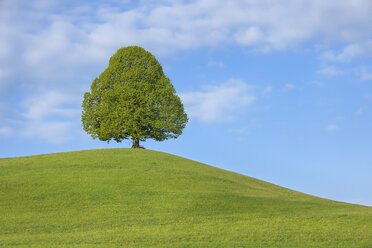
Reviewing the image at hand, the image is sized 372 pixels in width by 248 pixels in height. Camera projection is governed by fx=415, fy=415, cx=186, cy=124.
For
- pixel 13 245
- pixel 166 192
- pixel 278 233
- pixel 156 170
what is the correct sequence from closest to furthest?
pixel 13 245 → pixel 278 233 → pixel 166 192 → pixel 156 170

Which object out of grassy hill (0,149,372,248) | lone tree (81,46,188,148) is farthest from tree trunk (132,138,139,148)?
grassy hill (0,149,372,248)

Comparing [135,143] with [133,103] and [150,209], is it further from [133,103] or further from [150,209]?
[150,209]

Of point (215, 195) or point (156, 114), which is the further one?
point (156, 114)

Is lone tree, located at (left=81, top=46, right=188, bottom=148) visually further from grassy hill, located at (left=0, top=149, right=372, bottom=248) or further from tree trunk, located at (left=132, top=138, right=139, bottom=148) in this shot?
grassy hill, located at (left=0, top=149, right=372, bottom=248)

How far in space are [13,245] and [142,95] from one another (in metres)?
27.5

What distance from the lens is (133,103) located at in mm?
44344

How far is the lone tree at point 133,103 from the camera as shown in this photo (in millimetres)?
44250

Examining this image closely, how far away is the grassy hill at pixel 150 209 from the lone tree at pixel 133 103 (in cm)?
461

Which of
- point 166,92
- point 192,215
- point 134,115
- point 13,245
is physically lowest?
point 13,245

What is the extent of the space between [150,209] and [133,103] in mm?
20200

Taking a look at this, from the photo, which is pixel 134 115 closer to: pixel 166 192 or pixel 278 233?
pixel 166 192

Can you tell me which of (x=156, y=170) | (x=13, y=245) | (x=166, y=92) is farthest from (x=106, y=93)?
(x=13, y=245)

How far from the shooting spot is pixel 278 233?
20.2 m

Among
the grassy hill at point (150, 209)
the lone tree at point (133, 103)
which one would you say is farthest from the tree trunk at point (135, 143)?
the grassy hill at point (150, 209)
